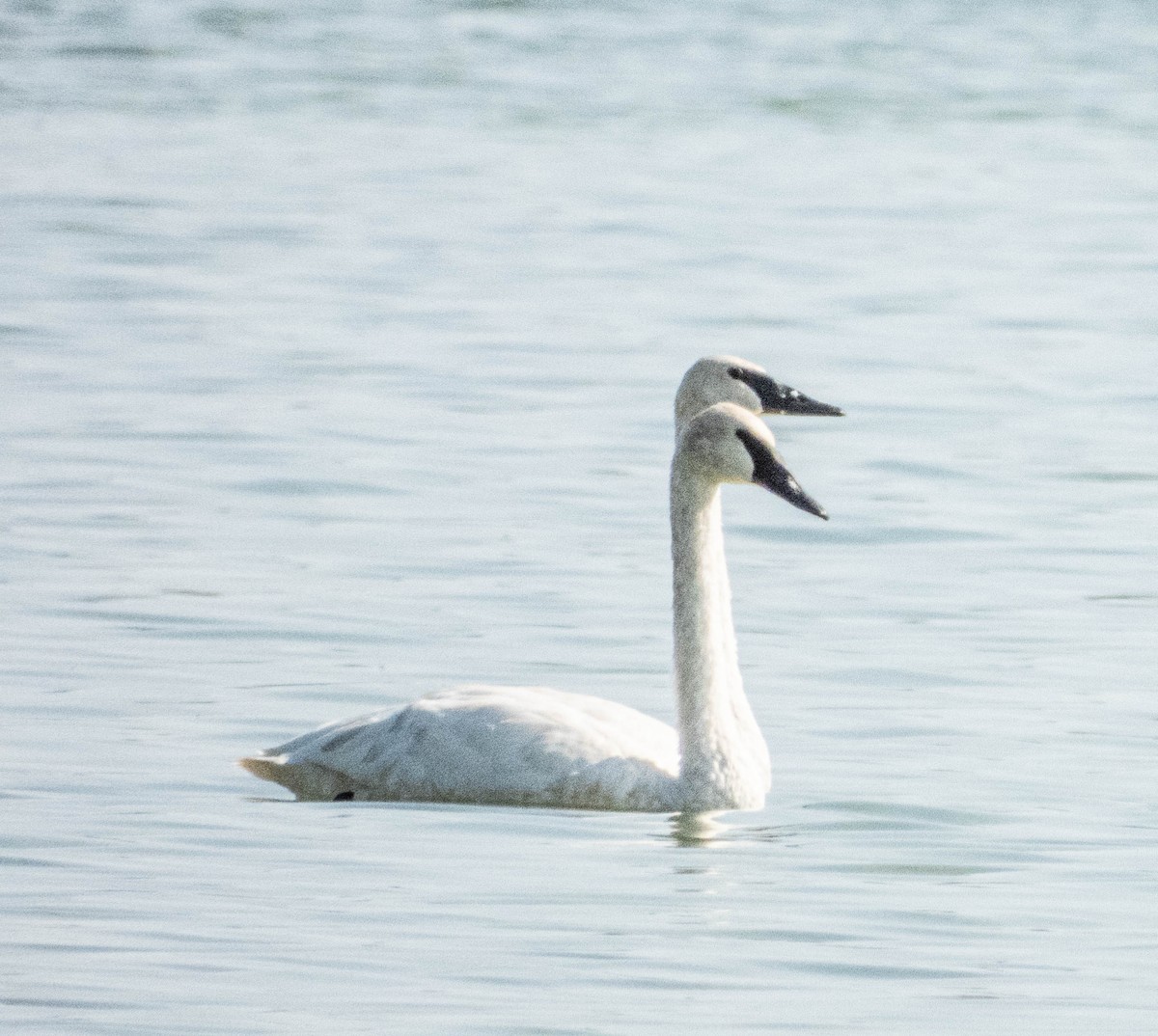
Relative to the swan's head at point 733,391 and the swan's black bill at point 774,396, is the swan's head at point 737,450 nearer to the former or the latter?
the swan's head at point 733,391

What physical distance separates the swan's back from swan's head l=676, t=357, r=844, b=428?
5.56 ft

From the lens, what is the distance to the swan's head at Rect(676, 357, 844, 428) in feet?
36.8

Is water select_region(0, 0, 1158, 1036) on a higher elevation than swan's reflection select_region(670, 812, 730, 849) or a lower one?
higher

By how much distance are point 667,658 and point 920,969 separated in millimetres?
4256

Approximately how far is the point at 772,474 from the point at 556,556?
12.5 ft

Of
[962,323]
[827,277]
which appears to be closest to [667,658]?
[962,323]

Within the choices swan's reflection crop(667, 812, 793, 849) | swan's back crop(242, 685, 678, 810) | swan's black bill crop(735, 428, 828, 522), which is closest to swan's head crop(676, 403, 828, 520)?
swan's black bill crop(735, 428, 828, 522)

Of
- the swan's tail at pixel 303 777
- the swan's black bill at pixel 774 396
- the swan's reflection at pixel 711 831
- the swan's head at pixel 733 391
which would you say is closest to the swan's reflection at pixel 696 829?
the swan's reflection at pixel 711 831

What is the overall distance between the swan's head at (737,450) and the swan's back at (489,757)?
84 centimetres

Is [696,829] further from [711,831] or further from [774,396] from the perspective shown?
[774,396]

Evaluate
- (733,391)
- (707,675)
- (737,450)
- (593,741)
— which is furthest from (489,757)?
(733,391)

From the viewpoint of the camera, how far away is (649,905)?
858 cm

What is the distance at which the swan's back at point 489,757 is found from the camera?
9.66m

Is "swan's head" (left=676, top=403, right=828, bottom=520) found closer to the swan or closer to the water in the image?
the swan
